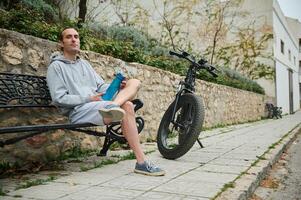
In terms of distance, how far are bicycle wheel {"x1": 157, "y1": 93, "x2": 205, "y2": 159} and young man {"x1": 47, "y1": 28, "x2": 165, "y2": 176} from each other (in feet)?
2.92

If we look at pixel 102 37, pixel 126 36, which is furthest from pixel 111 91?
pixel 126 36

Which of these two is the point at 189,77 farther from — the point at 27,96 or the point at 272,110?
the point at 272,110

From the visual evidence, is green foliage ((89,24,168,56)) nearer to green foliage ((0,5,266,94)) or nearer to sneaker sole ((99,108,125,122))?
green foliage ((0,5,266,94))

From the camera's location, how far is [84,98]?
10.7ft

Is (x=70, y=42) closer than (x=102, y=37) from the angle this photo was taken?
Yes

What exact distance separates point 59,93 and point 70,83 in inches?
8.7

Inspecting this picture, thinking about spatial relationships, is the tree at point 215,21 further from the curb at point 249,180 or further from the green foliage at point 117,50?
the curb at point 249,180

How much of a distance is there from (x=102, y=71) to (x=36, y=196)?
278cm

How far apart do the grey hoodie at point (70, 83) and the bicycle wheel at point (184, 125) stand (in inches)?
42.2

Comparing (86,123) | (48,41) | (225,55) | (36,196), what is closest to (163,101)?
(48,41)

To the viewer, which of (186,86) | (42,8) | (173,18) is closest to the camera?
(186,86)

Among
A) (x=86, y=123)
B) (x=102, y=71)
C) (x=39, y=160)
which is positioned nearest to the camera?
(x=86, y=123)

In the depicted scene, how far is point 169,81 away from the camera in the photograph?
7.61 m

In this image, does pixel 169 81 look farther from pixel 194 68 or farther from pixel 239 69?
pixel 239 69
